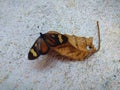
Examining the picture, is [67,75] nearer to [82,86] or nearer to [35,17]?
[82,86]

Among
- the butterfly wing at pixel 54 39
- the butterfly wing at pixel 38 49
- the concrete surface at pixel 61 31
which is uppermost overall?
the butterfly wing at pixel 54 39

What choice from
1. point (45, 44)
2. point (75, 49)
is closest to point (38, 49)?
point (45, 44)

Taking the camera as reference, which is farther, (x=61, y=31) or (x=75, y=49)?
(x=61, y=31)

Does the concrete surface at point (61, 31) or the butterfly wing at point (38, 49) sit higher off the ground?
the butterfly wing at point (38, 49)

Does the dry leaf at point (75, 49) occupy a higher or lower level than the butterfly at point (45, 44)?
lower

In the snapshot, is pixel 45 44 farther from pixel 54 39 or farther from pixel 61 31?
A: pixel 61 31

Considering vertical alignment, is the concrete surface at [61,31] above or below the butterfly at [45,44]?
below
